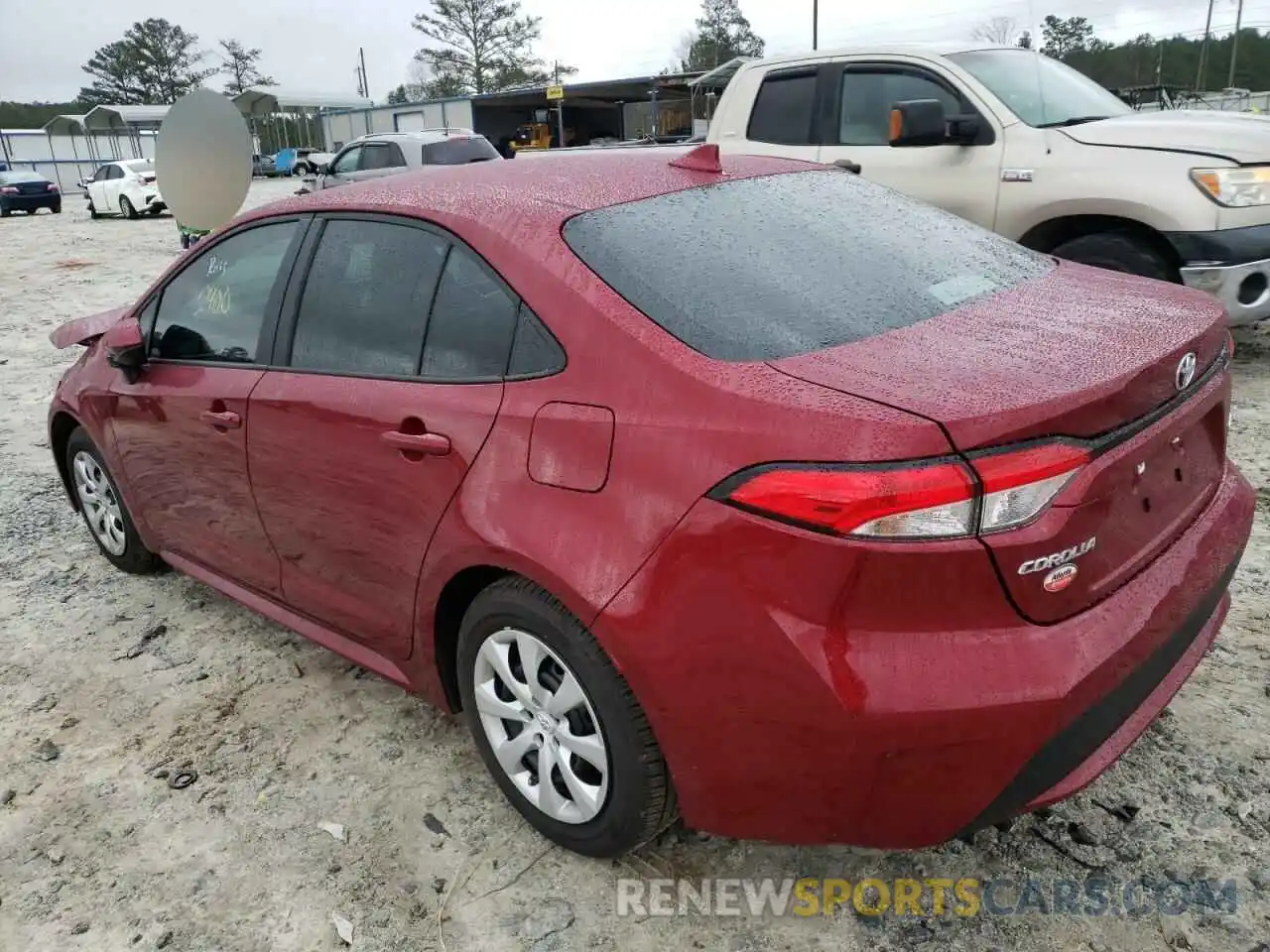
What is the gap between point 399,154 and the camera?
50.7 feet

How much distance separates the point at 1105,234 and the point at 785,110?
7.41 feet

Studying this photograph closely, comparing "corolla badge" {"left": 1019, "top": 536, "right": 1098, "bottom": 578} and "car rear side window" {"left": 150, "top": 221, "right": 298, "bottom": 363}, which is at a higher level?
"car rear side window" {"left": 150, "top": 221, "right": 298, "bottom": 363}

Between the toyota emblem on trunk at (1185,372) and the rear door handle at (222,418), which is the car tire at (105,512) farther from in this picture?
the toyota emblem on trunk at (1185,372)

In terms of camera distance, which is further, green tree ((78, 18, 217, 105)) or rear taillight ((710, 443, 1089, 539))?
green tree ((78, 18, 217, 105))

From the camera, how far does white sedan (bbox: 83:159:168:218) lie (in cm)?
2348

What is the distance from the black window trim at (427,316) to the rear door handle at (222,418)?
159mm

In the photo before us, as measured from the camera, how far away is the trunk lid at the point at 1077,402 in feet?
5.58

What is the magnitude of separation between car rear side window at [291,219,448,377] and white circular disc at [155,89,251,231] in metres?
4.00

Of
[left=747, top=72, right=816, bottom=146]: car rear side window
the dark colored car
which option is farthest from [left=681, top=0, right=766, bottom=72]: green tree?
[left=747, top=72, right=816, bottom=146]: car rear side window

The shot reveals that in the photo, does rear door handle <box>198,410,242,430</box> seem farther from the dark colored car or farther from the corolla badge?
the dark colored car

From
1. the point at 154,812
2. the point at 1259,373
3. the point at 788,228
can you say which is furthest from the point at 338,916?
the point at 1259,373

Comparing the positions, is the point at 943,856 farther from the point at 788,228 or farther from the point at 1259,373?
the point at 1259,373

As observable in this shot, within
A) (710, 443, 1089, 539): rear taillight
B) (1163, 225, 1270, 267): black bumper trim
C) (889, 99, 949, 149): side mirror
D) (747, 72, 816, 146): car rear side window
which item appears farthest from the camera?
(747, 72, 816, 146): car rear side window

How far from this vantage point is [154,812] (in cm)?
261
